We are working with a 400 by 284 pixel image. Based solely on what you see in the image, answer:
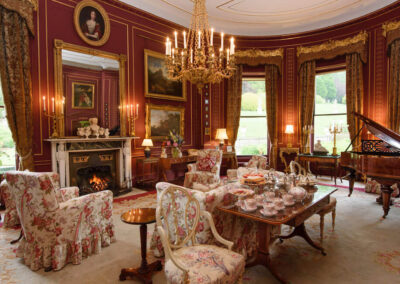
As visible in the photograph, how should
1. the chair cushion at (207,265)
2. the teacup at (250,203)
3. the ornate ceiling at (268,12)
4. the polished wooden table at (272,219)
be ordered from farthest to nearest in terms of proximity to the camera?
1. the ornate ceiling at (268,12)
2. the teacup at (250,203)
3. the polished wooden table at (272,219)
4. the chair cushion at (207,265)

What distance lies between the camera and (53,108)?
468cm

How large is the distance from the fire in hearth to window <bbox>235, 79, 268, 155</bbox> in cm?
436

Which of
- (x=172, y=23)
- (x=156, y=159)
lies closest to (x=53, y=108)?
(x=156, y=159)

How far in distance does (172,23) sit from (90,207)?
18.8ft

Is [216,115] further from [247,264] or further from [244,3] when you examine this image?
[247,264]

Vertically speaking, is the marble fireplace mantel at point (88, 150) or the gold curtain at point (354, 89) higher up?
the gold curtain at point (354, 89)

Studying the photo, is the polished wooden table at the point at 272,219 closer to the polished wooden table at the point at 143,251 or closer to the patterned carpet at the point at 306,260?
the patterned carpet at the point at 306,260

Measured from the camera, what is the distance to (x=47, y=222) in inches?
101

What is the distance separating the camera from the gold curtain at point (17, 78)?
4246 millimetres

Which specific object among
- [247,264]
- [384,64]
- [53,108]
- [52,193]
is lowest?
[247,264]

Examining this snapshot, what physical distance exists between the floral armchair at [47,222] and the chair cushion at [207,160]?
301 centimetres

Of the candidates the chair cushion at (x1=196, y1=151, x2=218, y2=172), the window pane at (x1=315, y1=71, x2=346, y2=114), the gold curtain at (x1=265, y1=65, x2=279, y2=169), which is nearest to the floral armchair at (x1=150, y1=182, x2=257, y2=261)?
the chair cushion at (x1=196, y1=151, x2=218, y2=172)

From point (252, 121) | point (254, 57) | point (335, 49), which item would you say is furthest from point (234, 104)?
point (335, 49)

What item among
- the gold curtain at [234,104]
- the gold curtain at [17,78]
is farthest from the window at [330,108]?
the gold curtain at [17,78]
